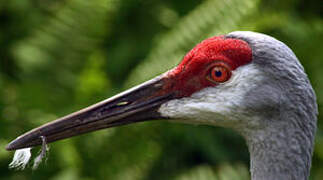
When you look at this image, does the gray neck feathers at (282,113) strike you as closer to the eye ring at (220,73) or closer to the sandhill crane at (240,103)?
the sandhill crane at (240,103)

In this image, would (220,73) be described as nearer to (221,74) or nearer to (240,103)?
(221,74)

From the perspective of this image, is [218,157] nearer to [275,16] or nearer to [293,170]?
[275,16]

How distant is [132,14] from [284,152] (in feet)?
12.7

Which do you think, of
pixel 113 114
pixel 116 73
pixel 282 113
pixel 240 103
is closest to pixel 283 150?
pixel 282 113

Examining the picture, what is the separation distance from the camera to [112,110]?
3133 millimetres

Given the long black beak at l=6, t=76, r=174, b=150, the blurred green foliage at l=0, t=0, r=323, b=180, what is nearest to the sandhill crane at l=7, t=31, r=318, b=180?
the long black beak at l=6, t=76, r=174, b=150

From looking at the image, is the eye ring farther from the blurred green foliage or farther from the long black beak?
the blurred green foliage

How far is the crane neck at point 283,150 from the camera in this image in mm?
2982

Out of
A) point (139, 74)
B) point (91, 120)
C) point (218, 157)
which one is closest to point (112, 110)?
point (91, 120)

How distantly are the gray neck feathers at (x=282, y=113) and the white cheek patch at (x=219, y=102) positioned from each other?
0.05m

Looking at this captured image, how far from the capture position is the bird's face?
9.96 feet

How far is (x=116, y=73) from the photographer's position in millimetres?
6117

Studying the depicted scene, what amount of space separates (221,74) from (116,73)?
3136mm

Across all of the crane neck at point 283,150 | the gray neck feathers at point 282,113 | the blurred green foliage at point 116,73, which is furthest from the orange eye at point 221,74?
the blurred green foliage at point 116,73
